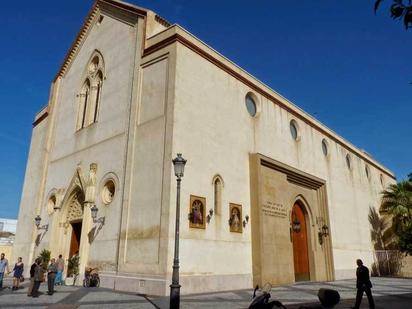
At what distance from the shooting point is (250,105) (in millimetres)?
19391

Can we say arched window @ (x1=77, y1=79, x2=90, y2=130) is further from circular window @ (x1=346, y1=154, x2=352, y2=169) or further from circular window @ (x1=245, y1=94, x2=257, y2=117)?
circular window @ (x1=346, y1=154, x2=352, y2=169)

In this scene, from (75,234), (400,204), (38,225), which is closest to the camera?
(75,234)

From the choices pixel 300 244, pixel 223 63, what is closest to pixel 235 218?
pixel 300 244

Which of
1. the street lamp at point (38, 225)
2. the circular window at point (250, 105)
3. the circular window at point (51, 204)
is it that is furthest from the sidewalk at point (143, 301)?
the circular window at point (250, 105)

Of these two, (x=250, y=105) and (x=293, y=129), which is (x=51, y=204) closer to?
(x=250, y=105)

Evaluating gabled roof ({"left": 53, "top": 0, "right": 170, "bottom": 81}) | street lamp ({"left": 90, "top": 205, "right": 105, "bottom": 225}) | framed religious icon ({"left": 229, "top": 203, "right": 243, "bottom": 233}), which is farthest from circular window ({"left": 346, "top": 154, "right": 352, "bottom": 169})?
street lamp ({"left": 90, "top": 205, "right": 105, "bottom": 225})

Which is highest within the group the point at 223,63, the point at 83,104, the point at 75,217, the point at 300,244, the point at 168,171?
the point at 223,63

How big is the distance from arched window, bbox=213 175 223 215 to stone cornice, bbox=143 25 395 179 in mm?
5577

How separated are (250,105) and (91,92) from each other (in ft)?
28.8

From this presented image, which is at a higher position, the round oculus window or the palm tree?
the round oculus window

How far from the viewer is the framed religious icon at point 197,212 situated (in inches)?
542

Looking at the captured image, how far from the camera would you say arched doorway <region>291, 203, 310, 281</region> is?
19991mm

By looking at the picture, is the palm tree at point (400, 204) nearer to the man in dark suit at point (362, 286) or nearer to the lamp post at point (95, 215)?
the man in dark suit at point (362, 286)

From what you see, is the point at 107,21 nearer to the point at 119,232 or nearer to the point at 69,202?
the point at 69,202
